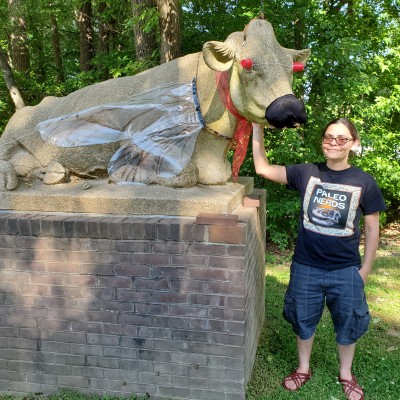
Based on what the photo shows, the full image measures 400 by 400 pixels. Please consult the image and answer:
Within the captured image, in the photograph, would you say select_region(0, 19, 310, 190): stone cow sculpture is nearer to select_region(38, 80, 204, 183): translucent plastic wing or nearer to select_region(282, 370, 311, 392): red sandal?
select_region(38, 80, 204, 183): translucent plastic wing

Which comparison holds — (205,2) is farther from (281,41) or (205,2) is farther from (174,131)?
(174,131)

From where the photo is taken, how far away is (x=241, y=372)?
2713mm

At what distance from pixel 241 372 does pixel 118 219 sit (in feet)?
4.01

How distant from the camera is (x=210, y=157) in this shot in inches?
121

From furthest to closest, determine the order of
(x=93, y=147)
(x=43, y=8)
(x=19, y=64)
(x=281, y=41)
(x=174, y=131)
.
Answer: (x=19, y=64) < (x=43, y=8) < (x=281, y=41) < (x=93, y=147) < (x=174, y=131)

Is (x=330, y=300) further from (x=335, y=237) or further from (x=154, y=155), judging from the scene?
(x=154, y=155)

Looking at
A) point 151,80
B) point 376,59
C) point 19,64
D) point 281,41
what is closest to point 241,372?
point 151,80

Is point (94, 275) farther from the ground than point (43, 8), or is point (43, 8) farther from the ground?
point (43, 8)

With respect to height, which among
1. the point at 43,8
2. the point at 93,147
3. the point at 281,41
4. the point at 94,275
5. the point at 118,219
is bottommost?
the point at 94,275

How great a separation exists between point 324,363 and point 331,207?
139cm

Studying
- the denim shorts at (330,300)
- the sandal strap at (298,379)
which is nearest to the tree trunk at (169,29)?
the denim shorts at (330,300)

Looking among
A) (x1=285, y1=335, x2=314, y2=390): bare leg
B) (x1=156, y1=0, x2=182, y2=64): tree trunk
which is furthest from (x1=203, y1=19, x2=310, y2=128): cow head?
(x1=156, y1=0, x2=182, y2=64): tree trunk

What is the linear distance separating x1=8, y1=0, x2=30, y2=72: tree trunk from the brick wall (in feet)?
19.2

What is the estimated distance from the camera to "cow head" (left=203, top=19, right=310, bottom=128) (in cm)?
241
